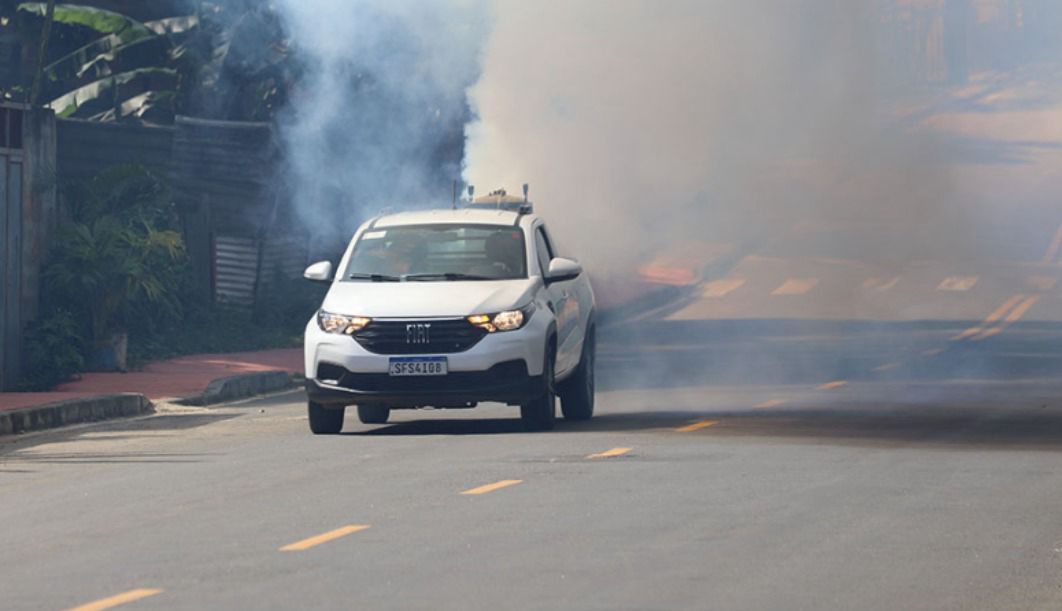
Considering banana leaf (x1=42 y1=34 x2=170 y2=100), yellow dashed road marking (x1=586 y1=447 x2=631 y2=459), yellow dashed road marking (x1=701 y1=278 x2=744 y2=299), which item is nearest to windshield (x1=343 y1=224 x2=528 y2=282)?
yellow dashed road marking (x1=586 y1=447 x2=631 y2=459)

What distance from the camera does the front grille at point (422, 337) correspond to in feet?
56.1

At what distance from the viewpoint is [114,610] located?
9.10 meters

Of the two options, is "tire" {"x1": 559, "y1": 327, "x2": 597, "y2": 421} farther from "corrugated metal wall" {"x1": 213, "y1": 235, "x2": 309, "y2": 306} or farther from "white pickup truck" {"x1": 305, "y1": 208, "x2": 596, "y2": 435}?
"corrugated metal wall" {"x1": 213, "y1": 235, "x2": 309, "y2": 306}

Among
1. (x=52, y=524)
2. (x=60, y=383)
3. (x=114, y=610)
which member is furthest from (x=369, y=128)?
(x=114, y=610)

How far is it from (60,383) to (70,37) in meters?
13.5

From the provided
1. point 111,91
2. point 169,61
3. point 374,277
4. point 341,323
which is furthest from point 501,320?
point 111,91

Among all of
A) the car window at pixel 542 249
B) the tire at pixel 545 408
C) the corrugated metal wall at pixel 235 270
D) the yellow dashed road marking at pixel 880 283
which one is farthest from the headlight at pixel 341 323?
the yellow dashed road marking at pixel 880 283

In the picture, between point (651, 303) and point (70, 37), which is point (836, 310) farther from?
point (70, 37)

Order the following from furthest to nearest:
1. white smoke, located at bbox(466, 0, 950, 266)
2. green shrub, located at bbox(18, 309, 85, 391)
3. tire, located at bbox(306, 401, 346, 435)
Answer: white smoke, located at bbox(466, 0, 950, 266)
green shrub, located at bbox(18, 309, 85, 391)
tire, located at bbox(306, 401, 346, 435)

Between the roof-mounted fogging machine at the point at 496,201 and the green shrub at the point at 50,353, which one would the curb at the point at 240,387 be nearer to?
the green shrub at the point at 50,353

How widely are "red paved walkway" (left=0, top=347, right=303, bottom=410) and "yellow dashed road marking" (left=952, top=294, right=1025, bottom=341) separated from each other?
32.0 feet

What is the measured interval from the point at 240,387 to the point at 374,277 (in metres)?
5.17

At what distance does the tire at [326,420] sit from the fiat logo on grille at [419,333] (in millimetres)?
987

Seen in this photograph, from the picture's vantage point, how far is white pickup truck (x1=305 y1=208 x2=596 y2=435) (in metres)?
17.1
